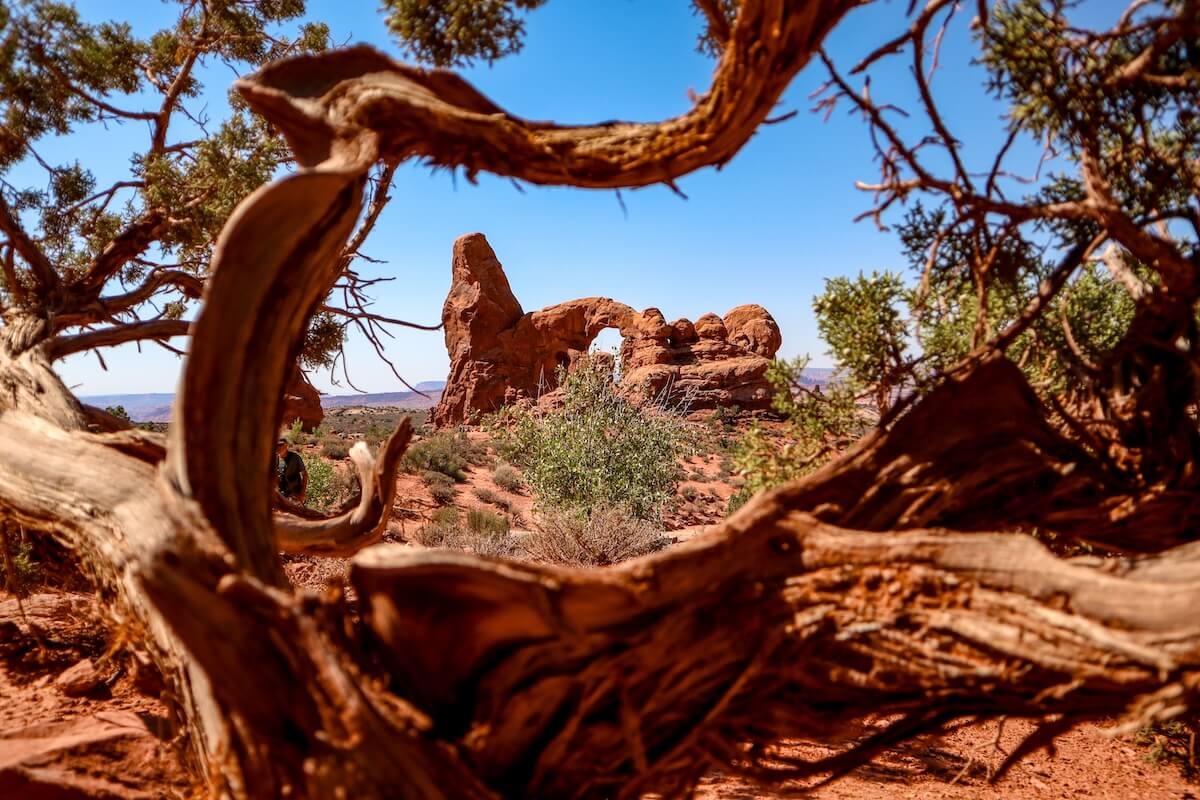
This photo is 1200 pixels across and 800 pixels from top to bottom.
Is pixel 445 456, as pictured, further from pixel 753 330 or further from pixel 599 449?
pixel 753 330

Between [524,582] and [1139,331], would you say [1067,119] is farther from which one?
[524,582]

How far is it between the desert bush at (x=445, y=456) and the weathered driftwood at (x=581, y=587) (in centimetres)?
2010

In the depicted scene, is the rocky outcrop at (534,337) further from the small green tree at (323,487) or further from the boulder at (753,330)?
the small green tree at (323,487)

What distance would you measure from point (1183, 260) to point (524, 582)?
2.68 m

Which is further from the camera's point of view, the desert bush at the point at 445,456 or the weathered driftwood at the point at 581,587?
the desert bush at the point at 445,456

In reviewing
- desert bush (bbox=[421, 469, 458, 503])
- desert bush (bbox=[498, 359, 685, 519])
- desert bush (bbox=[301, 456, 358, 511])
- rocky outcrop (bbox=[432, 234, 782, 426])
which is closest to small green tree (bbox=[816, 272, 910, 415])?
desert bush (bbox=[498, 359, 685, 519])

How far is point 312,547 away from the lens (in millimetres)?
4844

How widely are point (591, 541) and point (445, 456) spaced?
16426 mm

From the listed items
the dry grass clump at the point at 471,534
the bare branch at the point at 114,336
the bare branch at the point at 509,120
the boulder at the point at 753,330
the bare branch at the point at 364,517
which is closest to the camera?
the bare branch at the point at 509,120

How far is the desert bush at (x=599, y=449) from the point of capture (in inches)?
628

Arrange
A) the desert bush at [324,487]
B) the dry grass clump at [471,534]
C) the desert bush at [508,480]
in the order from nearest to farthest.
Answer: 1. the dry grass clump at [471,534]
2. the desert bush at [324,487]
3. the desert bush at [508,480]

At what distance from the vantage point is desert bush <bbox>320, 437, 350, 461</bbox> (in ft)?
91.2

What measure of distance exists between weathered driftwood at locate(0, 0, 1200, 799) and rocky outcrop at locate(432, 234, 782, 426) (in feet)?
127

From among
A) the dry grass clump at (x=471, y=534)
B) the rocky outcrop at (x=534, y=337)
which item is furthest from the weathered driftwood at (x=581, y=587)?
the rocky outcrop at (x=534, y=337)
